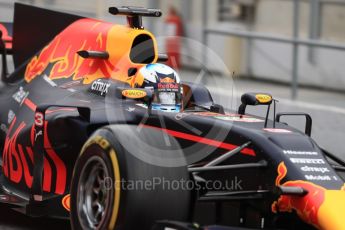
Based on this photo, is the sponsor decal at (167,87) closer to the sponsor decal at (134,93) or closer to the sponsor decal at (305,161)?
the sponsor decal at (134,93)

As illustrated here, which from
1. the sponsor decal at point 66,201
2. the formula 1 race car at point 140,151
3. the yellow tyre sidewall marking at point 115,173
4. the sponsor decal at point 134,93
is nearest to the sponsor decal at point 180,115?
the formula 1 race car at point 140,151

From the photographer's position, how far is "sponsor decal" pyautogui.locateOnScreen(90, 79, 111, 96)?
8508mm

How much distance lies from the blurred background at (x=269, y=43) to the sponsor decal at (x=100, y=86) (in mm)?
3950

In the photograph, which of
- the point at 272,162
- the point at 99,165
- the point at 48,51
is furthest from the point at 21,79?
the point at 272,162

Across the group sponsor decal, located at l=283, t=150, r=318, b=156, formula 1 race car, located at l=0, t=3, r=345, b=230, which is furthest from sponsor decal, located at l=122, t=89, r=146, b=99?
sponsor decal, located at l=283, t=150, r=318, b=156

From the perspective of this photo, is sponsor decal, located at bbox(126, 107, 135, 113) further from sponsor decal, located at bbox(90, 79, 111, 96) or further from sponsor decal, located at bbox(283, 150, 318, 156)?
sponsor decal, located at bbox(283, 150, 318, 156)

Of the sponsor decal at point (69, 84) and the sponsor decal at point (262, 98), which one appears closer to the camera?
the sponsor decal at point (262, 98)

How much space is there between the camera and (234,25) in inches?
696

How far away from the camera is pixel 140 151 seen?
274 inches

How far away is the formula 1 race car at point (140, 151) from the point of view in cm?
688

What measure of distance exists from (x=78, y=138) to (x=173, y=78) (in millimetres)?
995

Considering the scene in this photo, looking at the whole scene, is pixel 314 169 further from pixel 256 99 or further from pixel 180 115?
pixel 180 115

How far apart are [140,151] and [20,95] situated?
271 cm

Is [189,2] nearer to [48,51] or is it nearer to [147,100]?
[48,51]
